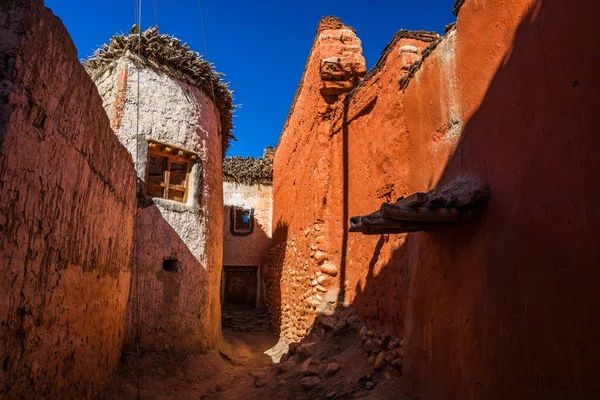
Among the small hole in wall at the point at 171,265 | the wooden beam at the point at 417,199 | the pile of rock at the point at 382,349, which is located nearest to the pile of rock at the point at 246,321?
the small hole in wall at the point at 171,265

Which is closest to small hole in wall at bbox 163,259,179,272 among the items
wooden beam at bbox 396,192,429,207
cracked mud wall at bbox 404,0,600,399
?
cracked mud wall at bbox 404,0,600,399

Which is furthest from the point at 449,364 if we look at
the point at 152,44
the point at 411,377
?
the point at 152,44

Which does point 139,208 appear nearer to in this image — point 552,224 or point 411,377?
point 411,377

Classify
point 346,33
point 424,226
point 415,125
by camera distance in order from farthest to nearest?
point 346,33 < point 415,125 < point 424,226

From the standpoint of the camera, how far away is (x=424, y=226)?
11.1 ft

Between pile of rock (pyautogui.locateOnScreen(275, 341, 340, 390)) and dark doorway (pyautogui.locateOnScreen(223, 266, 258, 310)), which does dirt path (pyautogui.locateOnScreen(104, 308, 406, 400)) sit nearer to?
pile of rock (pyautogui.locateOnScreen(275, 341, 340, 390))

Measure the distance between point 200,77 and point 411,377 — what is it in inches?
253

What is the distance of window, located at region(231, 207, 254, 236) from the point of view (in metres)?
13.8

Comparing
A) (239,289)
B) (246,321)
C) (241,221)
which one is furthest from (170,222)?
(239,289)

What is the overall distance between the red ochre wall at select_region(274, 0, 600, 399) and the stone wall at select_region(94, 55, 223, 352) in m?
3.33

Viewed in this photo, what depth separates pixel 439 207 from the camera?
3.13m

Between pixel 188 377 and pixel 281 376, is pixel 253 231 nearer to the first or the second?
pixel 188 377

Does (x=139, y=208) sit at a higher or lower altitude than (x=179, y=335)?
higher

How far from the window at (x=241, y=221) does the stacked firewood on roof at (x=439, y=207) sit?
35.4 ft
